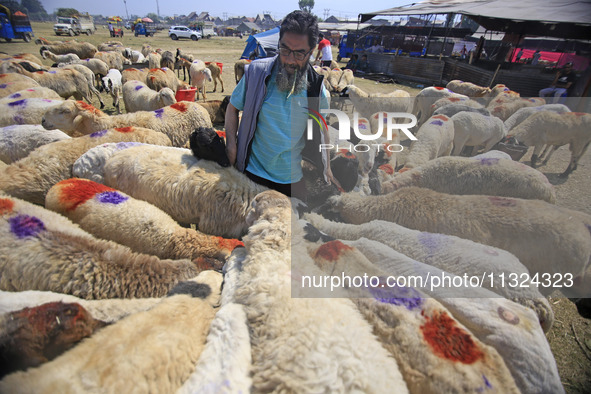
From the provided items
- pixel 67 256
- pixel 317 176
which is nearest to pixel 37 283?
pixel 67 256

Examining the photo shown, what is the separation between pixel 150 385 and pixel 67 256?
1.48 m

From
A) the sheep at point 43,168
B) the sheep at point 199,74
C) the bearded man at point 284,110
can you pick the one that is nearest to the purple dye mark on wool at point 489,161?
the bearded man at point 284,110

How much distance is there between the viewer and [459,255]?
233cm

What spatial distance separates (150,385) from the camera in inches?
53.9

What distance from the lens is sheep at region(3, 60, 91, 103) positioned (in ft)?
27.5

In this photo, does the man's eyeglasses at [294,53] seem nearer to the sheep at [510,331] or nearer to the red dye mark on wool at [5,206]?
the sheep at [510,331]

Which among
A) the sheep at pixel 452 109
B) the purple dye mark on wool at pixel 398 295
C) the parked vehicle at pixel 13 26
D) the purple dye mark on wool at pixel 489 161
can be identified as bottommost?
the purple dye mark on wool at pixel 398 295

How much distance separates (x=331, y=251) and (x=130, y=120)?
4803mm

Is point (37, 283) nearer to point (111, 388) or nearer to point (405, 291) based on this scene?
point (111, 388)

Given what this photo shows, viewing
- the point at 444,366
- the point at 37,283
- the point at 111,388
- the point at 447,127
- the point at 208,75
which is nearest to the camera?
the point at 111,388

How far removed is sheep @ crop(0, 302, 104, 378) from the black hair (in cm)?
240

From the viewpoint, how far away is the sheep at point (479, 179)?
3803mm

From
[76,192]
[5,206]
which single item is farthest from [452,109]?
[5,206]

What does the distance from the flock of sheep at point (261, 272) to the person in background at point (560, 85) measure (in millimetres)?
8891
